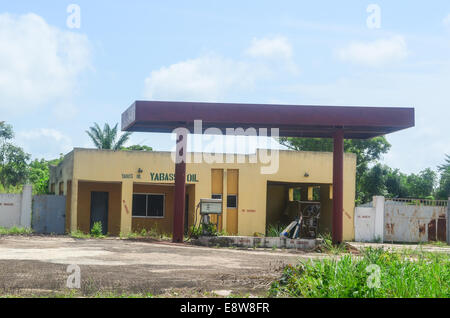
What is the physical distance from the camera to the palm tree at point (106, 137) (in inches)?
1473

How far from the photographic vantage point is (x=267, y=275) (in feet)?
34.6

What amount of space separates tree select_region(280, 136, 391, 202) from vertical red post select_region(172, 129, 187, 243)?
29.8 meters

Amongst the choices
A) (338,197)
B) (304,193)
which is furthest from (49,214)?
(338,197)

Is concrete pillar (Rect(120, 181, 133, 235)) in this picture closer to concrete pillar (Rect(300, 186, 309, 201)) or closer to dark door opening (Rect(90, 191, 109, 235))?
dark door opening (Rect(90, 191, 109, 235))

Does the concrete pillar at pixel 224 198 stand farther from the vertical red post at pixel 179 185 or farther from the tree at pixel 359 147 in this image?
the tree at pixel 359 147

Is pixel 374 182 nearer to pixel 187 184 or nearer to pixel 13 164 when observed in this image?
pixel 187 184

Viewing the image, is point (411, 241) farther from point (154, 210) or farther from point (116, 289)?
point (116, 289)

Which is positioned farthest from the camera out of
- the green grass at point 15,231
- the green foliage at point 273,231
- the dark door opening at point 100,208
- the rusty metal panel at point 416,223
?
the dark door opening at point 100,208

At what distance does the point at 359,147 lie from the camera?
170ft

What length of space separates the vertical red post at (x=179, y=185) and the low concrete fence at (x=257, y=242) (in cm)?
89

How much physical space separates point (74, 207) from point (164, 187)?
4878 millimetres

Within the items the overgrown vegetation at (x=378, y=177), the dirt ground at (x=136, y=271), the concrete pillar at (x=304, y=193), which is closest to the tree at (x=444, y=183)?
the overgrown vegetation at (x=378, y=177)
